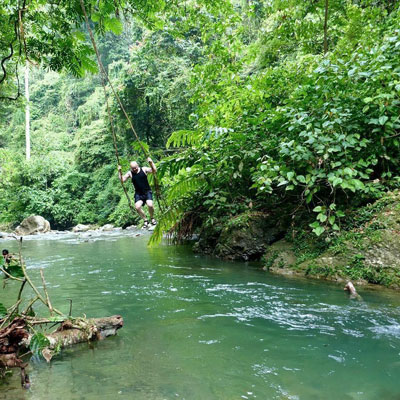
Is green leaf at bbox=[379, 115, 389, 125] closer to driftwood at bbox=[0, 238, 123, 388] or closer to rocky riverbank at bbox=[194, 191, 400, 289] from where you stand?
rocky riverbank at bbox=[194, 191, 400, 289]

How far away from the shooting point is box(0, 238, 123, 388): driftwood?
2.76m

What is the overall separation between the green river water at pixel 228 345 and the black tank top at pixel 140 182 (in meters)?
2.53

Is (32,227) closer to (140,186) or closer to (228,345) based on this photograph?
(140,186)

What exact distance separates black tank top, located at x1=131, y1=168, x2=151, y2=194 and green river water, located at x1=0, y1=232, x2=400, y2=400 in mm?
2531

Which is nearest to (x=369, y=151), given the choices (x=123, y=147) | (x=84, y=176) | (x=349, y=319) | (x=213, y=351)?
(x=349, y=319)

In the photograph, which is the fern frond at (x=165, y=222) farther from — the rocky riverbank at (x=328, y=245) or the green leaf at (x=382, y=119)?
the green leaf at (x=382, y=119)

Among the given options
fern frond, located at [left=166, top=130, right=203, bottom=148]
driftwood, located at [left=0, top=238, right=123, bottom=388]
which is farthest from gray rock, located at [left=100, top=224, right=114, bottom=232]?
driftwood, located at [left=0, top=238, right=123, bottom=388]

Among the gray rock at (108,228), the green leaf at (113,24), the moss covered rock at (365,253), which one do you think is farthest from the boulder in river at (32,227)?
the green leaf at (113,24)

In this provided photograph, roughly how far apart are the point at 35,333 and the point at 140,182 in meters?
5.07

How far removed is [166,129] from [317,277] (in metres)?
17.9

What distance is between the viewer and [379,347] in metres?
3.00

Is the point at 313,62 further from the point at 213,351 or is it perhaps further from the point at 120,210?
the point at 120,210

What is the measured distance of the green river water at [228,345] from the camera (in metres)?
2.43

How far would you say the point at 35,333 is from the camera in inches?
109
